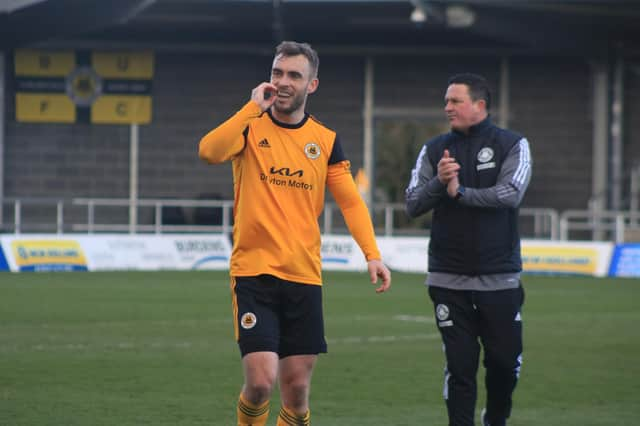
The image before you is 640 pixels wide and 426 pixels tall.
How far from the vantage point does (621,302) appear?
65.6ft

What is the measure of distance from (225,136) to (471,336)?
217cm

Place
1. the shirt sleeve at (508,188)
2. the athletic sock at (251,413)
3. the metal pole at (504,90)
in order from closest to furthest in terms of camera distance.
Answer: the athletic sock at (251,413)
the shirt sleeve at (508,188)
the metal pole at (504,90)

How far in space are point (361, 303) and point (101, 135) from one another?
62.9 ft

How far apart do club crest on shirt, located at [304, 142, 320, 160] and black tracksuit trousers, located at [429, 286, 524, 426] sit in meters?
1.49

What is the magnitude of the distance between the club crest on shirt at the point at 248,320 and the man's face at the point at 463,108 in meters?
2.02

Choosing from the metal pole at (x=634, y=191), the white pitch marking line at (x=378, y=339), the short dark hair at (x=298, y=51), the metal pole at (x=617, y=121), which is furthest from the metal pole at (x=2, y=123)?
the short dark hair at (x=298, y=51)

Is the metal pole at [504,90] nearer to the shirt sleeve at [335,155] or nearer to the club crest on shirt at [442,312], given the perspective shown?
the club crest on shirt at [442,312]

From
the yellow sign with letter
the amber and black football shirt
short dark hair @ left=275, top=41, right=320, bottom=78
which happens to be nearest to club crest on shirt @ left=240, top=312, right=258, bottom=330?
the amber and black football shirt

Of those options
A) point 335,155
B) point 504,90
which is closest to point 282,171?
point 335,155

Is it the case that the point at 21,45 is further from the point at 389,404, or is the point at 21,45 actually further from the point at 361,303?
the point at 389,404

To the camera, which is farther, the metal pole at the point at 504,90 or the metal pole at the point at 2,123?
the metal pole at the point at 504,90

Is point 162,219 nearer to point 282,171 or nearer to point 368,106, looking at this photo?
point 368,106

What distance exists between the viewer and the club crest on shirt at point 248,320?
6371mm

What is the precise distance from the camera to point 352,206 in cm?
687
